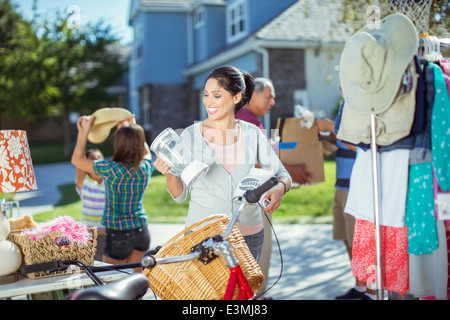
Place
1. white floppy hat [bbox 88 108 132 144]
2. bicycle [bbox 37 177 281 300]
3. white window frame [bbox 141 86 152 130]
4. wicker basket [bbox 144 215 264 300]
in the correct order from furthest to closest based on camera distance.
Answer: white window frame [bbox 141 86 152 130] < white floppy hat [bbox 88 108 132 144] < wicker basket [bbox 144 215 264 300] < bicycle [bbox 37 177 281 300]

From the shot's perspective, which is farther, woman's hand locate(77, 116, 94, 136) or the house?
A: the house

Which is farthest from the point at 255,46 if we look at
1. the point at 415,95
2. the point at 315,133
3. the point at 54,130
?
the point at 54,130

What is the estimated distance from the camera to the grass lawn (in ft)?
33.4

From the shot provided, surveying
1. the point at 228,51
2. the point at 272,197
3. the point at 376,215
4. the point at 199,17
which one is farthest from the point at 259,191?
the point at 199,17

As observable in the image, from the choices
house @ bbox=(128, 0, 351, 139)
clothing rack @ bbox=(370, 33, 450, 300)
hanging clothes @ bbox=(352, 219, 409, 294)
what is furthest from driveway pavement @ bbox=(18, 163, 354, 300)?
house @ bbox=(128, 0, 351, 139)

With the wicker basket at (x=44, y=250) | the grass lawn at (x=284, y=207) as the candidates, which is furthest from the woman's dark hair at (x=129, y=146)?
the grass lawn at (x=284, y=207)

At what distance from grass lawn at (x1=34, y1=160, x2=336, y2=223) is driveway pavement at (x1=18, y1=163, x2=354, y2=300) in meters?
0.53

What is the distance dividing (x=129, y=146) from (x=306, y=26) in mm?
13780

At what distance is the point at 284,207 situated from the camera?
10.9 m

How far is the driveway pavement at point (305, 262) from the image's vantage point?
5.68m

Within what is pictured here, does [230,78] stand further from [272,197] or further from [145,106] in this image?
[145,106]

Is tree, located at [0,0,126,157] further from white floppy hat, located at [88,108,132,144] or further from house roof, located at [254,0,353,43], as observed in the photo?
white floppy hat, located at [88,108,132,144]

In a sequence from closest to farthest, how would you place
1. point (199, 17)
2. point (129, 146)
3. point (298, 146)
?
point (129, 146) < point (298, 146) < point (199, 17)

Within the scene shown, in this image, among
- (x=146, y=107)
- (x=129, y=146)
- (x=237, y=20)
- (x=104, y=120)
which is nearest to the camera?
(x=129, y=146)
